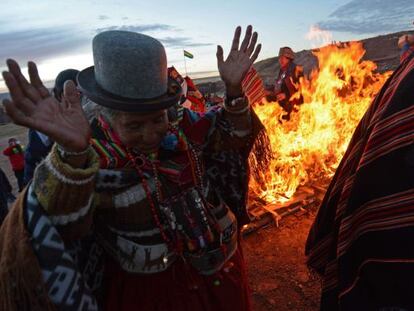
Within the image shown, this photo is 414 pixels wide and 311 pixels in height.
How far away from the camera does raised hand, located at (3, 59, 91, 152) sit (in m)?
1.32

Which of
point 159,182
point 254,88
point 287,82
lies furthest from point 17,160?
point 159,182

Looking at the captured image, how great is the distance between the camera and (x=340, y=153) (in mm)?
7137

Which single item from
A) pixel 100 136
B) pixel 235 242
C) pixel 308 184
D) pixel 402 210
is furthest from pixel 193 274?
pixel 308 184

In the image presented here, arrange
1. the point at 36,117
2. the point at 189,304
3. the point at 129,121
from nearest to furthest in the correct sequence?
the point at 36,117 < the point at 129,121 < the point at 189,304

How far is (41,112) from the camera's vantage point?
54.5 inches

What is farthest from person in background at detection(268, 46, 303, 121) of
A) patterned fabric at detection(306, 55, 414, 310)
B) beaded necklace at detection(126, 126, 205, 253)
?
patterned fabric at detection(306, 55, 414, 310)

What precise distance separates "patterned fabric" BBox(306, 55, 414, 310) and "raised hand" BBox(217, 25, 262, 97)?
0.75 metres

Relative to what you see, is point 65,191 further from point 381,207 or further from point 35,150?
point 35,150

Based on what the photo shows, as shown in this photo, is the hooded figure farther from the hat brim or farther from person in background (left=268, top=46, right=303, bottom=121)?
the hat brim

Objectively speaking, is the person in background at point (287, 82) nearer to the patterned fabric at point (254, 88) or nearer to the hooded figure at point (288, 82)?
the hooded figure at point (288, 82)

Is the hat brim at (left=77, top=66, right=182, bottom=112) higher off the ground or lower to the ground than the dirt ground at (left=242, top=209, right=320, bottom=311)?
higher

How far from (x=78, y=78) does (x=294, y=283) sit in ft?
11.4

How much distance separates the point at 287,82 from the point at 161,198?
27.0ft

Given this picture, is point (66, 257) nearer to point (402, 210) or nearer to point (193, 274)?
point (193, 274)
